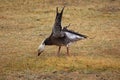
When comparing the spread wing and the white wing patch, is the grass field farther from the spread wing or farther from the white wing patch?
the spread wing

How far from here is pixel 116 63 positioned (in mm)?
12141

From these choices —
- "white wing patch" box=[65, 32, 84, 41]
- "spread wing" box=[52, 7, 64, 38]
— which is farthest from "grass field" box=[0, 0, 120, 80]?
"spread wing" box=[52, 7, 64, 38]

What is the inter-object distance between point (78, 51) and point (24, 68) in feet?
9.13

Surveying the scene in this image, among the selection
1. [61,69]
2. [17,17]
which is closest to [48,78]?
[61,69]

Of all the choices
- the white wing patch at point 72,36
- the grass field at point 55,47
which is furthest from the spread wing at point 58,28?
the grass field at point 55,47

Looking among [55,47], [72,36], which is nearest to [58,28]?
[72,36]

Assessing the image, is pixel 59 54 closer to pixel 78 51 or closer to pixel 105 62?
pixel 78 51

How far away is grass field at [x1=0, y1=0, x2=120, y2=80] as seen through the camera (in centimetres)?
1129

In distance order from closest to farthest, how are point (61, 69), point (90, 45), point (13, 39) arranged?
point (61, 69) < point (90, 45) < point (13, 39)

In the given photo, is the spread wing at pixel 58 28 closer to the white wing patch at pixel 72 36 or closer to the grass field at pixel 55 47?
the white wing patch at pixel 72 36

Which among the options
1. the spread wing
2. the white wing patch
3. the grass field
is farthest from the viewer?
the white wing patch

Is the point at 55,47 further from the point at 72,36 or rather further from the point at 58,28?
the point at 58,28

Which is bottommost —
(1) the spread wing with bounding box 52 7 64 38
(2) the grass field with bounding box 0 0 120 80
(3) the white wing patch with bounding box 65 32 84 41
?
(2) the grass field with bounding box 0 0 120 80

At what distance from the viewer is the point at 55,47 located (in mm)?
14664
